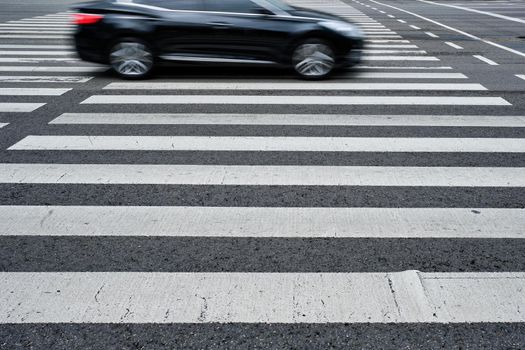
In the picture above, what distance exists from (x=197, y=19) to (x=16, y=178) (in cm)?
508

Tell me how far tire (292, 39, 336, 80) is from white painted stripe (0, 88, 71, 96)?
3708mm

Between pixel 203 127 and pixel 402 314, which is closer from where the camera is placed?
pixel 402 314

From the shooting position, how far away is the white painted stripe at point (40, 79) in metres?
9.83

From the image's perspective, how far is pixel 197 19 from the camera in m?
9.70

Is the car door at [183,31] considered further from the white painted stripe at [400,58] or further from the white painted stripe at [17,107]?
the white painted stripe at [400,58]

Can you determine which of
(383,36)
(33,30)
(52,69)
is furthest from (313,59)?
(33,30)

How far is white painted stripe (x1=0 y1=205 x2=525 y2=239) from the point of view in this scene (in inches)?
172

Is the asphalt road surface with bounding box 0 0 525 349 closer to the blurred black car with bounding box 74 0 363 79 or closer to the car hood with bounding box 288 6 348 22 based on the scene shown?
the blurred black car with bounding box 74 0 363 79

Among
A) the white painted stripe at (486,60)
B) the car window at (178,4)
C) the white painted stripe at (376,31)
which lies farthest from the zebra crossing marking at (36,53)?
the white painted stripe at (486,60)

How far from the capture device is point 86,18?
32.3 feet

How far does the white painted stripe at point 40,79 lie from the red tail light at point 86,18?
36.4 inches

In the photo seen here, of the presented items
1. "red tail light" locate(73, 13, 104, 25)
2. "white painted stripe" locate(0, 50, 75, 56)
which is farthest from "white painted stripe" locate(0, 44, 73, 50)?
"red tail light" locate(73, 13, 104, 25)

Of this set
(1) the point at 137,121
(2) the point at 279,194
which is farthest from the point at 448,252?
(1) the point at 137,121

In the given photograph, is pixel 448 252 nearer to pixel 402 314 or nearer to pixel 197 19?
pixel 402 314
